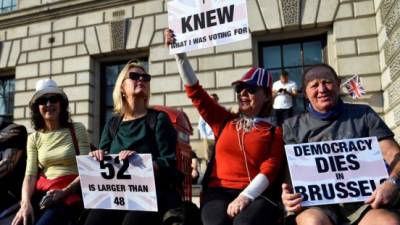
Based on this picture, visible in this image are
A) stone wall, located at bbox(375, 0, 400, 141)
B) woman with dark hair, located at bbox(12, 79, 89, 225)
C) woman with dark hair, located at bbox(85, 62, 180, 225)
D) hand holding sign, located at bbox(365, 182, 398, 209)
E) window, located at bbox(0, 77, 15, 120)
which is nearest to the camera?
hand holding sign, located at bbox(365, 182, 398, 209)

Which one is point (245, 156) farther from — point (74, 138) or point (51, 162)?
point (51, 162)

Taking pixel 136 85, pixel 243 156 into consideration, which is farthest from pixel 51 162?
pixel 243 156

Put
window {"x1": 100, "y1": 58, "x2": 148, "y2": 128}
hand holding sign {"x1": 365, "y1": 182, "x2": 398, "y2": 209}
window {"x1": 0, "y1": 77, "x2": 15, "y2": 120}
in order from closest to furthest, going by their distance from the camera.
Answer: hand holding sign {"x1": 365, "y1": 182, "x2": 398, "y2": 209} → window {"x1": 100, "y1": 58, "x2": 148, "y2": 128} → window {"x1": 0, "y1": 77, "x2": 15, "y2": 120}

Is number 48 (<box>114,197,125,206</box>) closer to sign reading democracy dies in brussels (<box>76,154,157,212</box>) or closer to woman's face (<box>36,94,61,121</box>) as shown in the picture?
sign reading democracy dies in brussels (<box>76,154,157,212</box>)

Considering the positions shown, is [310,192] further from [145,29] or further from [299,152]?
[145,29]

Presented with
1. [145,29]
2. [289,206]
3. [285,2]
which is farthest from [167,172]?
[145,29]

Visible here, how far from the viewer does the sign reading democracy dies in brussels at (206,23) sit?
11.6 feet

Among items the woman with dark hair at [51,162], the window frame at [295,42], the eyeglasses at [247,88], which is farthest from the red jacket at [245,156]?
the window frame at [295,42]

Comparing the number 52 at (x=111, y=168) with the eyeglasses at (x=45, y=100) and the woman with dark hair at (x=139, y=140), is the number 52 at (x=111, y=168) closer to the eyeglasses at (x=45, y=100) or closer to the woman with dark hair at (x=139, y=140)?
the woman with dark hair at (x=139, y=140)

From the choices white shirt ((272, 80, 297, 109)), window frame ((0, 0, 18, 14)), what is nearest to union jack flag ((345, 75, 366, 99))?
white shirt ((272, 80, 297, 109))

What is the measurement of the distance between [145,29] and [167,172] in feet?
30.9

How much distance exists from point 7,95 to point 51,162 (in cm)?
1212

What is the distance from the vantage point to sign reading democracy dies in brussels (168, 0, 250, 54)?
11.6 ft

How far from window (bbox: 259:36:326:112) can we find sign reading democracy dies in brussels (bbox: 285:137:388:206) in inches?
317
